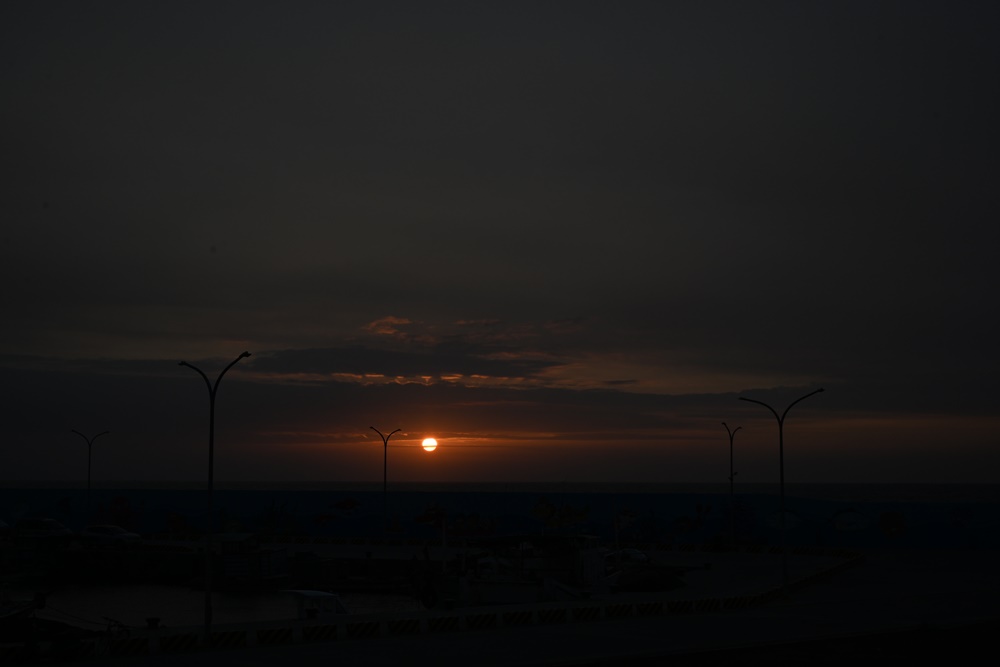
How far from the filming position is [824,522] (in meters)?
80.0

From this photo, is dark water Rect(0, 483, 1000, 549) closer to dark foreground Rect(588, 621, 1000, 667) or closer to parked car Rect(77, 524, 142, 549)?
parked car Rect(77, 524, 142, 549)

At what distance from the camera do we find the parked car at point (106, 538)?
78625mm

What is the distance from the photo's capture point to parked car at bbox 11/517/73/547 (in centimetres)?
7638

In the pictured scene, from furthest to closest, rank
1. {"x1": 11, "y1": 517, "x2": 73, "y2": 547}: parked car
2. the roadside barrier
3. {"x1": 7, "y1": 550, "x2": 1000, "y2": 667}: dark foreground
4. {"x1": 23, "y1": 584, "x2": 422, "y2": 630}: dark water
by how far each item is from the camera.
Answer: {"x1": 11, "y1": 517, "x2": 73, "y2": 547}: parked car
{"x1": 23, "y1": 584, "x2": 422, "y2": 630}: dark water
the roadside barrier
{"x1": 7, "y1": 550, "x2": 1000, "y2": 667}: dark foreground

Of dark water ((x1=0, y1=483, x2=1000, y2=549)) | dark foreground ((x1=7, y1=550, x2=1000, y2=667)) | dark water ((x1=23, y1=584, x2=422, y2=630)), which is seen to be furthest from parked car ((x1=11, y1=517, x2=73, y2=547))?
dark foreground ((x1=7, y1=550, x2=1000, y2=667))


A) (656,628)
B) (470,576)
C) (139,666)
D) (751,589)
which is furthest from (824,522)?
(139,666)

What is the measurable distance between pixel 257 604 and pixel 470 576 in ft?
57.1

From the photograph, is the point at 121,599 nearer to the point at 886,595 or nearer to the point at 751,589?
the point at 751,589

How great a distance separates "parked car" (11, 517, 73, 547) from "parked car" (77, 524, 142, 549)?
1.28 m

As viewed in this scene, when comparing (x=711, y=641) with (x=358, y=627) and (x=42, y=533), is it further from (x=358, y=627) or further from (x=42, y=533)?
(x=42, y=533)

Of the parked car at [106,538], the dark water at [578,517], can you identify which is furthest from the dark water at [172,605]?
the dark water at [578,517]

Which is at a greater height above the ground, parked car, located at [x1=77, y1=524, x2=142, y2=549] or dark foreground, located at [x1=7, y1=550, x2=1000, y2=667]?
dark foreground, located at [x1=7, y1=550, x2=1000, y2=667]

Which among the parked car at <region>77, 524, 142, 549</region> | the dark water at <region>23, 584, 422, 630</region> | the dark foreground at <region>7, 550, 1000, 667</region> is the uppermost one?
the dark foreground at <region>7, 550, 1000, 667</region>

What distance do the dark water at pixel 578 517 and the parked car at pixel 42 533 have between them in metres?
13.2
